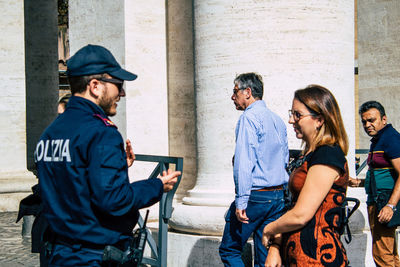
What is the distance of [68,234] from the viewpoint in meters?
2.54

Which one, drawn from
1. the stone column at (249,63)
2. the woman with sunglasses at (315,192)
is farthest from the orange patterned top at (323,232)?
the stone column at (249,63)

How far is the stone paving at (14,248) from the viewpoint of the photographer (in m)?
6.51

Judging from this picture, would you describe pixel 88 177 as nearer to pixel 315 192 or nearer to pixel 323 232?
pixel 315 192

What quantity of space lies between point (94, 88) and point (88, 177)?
455mm

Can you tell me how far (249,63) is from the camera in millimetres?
5395

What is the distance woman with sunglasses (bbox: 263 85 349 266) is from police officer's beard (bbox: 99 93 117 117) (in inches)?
37.9

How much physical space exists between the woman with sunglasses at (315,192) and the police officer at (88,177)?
709 mm

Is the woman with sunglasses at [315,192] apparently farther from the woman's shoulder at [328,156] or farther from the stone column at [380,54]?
the stone column at [380,54]

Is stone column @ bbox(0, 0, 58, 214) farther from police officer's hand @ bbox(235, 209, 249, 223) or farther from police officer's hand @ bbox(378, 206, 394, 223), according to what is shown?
police officer's hand @ bbox(378, 206, 394, 223)

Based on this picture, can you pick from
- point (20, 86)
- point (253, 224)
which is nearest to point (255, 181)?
point (253, 224)

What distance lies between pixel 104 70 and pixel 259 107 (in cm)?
208

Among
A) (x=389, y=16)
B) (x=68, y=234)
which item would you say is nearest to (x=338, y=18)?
(x=68, y=234)

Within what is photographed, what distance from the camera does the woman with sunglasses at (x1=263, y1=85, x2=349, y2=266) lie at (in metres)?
2.76

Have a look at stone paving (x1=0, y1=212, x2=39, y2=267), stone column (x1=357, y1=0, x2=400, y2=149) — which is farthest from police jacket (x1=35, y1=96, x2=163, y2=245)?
stone column (x1=357, y1=0, x2=400, y2=149)
